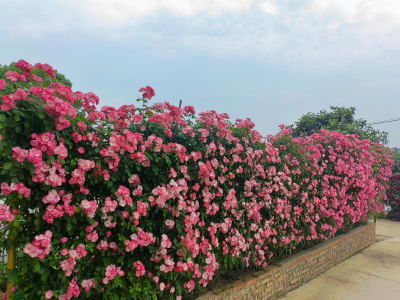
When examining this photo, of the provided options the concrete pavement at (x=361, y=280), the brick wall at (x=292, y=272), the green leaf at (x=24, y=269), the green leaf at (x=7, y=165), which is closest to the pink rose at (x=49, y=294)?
the green leaf at (x=24, y=269)

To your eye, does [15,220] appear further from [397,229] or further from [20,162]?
[397,229]

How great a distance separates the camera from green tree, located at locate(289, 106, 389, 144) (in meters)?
12.2

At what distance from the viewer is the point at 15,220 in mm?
1927

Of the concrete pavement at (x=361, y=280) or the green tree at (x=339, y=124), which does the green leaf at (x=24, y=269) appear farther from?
A: the green tree at (x=339, y=124)

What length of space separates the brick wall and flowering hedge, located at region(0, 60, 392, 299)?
0.77 feet

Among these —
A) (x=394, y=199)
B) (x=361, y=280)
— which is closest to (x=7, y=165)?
(x=361, y=280)

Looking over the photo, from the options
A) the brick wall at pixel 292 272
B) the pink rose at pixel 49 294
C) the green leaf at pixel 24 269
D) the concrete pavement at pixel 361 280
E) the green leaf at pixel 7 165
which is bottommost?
the concrete pavement at pixel 361 280

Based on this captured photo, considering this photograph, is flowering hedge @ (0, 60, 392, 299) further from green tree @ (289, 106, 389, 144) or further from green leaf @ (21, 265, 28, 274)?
green tree @ (289, 106, 389, 144)

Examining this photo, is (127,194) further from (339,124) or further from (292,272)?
(339,124)

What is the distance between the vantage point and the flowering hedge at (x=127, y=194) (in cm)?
202

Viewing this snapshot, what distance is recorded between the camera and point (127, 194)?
235 cm

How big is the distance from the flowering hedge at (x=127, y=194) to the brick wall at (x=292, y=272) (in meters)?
0.23

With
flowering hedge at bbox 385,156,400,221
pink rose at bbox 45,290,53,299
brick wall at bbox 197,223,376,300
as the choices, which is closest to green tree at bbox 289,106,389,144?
flowering hedge at bbox 385,156,400,221

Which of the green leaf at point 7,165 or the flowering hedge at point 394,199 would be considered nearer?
the green leaf at point 7,165
